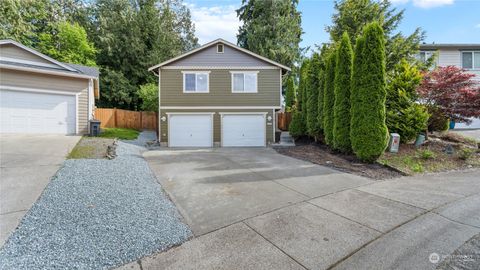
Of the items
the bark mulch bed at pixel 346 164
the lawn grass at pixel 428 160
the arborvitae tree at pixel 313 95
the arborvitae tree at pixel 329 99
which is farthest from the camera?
the arborvitae tree at pixel 313 95

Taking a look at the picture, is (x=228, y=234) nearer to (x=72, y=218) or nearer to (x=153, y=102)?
(x=72, y=218)

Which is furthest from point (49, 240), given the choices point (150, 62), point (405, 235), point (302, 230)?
point (150, 62)

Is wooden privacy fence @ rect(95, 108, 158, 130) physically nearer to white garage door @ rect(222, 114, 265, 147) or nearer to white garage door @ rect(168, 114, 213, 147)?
white garage door @ rect(168, 114, 213, 147)

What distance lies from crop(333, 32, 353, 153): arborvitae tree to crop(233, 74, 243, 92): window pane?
553cm

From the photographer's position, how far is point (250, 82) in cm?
1211

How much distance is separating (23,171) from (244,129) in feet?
29.6

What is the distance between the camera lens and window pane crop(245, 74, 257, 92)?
12077 mm

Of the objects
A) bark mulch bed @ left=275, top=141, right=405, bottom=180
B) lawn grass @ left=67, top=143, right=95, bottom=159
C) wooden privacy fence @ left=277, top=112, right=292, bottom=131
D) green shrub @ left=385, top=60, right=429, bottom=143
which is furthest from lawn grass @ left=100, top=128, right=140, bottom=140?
green shrub @ left=385, top=60, right=429, bottom=143

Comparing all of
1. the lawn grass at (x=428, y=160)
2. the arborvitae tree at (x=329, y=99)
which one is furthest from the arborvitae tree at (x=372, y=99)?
the arborvitae tree at (x=329, y=99)

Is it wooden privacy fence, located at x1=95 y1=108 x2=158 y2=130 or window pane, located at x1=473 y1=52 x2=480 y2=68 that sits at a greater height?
window pane, located at x1=473 y1=52 x2=480 y2=68

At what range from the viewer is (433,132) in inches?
395

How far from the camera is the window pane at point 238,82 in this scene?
1207 centimetres

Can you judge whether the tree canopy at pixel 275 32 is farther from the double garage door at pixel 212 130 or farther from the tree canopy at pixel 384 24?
the double garage door at pixel 212 130

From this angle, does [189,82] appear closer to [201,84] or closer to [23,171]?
[201,84]
